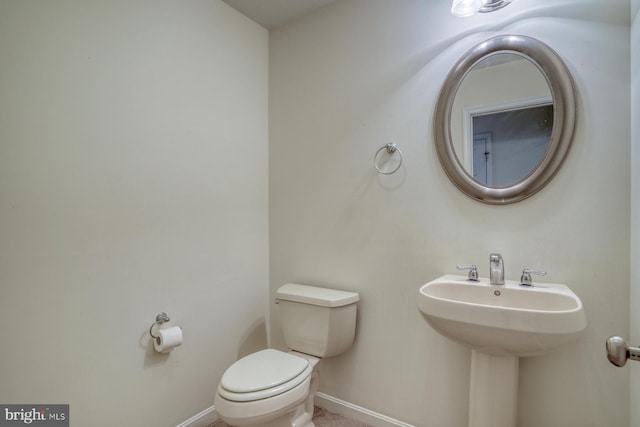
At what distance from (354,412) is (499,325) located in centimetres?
115

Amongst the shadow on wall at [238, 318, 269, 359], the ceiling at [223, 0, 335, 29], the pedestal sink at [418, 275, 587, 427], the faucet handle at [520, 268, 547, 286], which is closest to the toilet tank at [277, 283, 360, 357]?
the shadow on wall at [238, 318, 269, 359]

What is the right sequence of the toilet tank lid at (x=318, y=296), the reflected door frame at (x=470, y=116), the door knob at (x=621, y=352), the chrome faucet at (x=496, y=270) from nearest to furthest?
the door knob at (x=621, y=352) → the chrome faucet at (x=496, y=270) → the reflected door frame at (x=470, y=116) → the toilet tank lid at (x=318, y=296)

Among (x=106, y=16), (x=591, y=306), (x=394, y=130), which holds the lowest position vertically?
(x=591, y=306)

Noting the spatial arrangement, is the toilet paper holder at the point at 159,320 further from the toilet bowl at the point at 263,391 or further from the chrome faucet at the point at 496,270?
the chrome faucet at the point at 496,270

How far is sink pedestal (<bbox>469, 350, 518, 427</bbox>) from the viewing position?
4.09ft

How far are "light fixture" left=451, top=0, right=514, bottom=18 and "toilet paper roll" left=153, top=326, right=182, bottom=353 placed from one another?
1951 millimetres

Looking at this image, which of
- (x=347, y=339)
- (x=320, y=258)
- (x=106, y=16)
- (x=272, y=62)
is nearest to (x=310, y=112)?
(x=272, y=62)

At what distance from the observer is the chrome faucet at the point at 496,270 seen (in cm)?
136

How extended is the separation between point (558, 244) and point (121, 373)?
1979 millimetres

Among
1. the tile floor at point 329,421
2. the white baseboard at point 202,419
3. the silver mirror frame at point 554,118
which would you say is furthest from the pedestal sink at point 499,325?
the white baseboard at point 202,419

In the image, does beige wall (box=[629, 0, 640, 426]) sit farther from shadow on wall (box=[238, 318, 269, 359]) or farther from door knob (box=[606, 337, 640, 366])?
shadow on wall (box=[238, 318, 269, 359])

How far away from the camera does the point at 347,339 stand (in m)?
1.79

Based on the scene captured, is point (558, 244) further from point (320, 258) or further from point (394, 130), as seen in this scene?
point (320, 258)

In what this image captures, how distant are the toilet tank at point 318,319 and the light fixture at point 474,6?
145 centimetres
